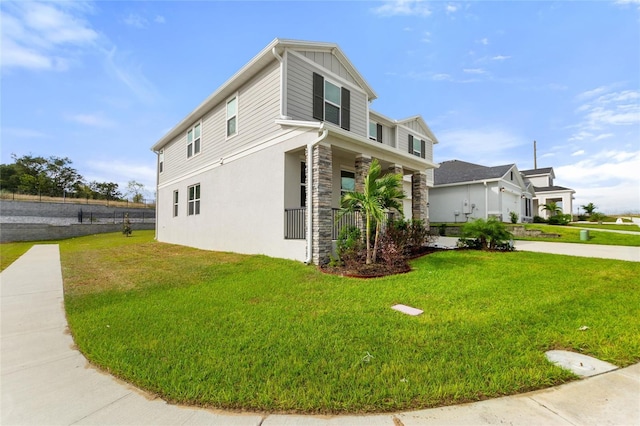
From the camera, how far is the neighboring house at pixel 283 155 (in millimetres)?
7418

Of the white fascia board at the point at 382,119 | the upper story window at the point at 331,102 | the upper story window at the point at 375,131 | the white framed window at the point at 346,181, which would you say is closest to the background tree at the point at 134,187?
the upper story window at the point at 375,131

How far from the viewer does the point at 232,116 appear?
10.7 metres

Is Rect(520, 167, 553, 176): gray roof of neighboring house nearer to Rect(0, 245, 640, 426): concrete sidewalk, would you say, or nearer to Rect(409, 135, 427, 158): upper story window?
Rect(409, 135, 427, 158): upper story window

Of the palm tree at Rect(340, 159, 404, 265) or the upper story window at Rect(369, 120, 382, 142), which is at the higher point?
the upper story window at Rect(369, 120, 382, 142)

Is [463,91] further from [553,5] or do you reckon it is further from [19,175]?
[19,175]

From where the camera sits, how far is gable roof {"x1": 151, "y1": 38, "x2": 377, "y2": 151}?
8188 mm

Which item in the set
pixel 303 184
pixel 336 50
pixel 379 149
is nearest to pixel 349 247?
pixel 303 184

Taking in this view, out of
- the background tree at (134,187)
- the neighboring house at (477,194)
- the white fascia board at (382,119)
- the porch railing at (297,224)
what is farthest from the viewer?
the background tree at (134,187)

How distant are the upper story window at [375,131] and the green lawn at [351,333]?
415 inches

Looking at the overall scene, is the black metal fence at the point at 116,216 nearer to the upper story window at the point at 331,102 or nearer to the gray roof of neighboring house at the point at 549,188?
the upper story window at the point at 331,102

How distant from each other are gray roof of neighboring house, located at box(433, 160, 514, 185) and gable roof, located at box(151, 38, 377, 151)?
39.9 ft

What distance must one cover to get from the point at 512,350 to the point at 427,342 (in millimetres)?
803

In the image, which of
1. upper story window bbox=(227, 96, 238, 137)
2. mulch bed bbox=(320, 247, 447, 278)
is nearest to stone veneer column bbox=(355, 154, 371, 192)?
mulch bed bbox=(320, 247, 447, 278)

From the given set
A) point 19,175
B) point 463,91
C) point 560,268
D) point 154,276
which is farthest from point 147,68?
point 19,175
